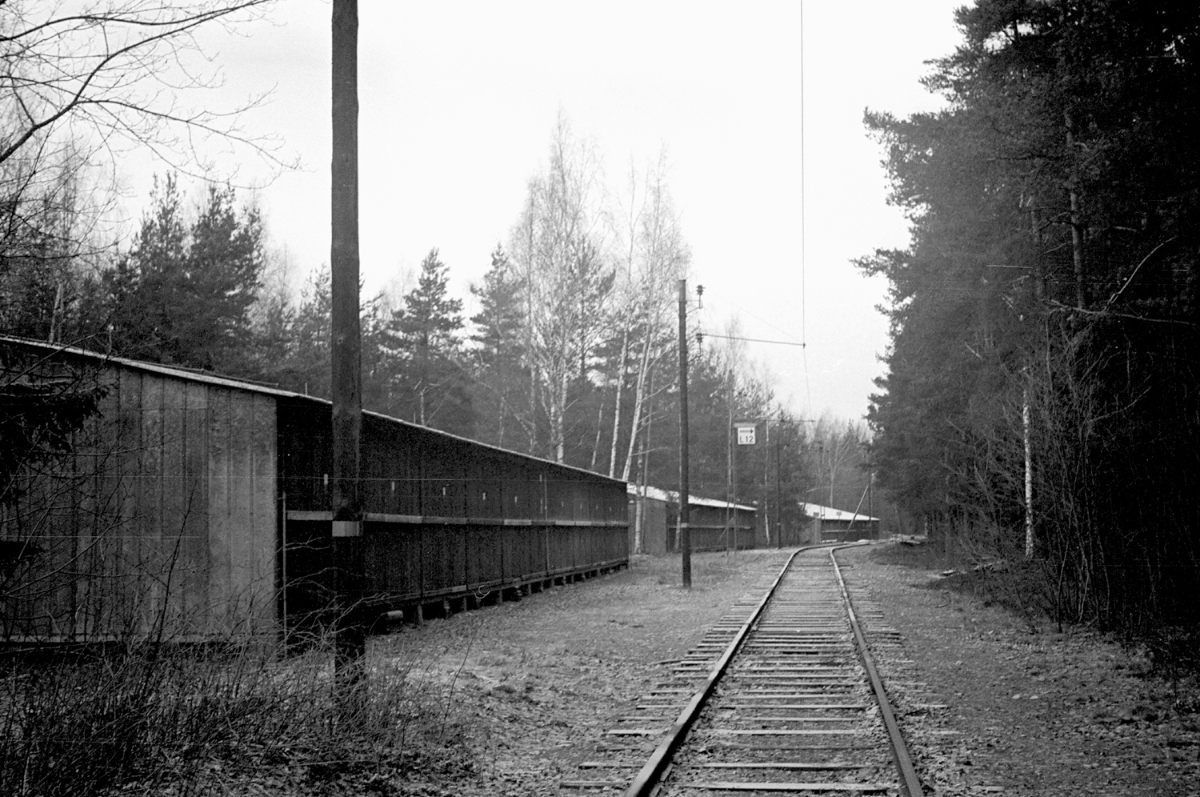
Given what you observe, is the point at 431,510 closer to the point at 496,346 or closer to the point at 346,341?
the point at 346,341

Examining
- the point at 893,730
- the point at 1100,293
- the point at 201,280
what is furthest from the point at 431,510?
the point at 201,280

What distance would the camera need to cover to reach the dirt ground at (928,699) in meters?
7.25

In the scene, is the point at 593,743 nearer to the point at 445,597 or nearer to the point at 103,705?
the point at 103,705

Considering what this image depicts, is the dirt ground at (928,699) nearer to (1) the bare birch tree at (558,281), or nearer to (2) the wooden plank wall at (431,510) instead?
(2) the wooden plank wall at (431,510)

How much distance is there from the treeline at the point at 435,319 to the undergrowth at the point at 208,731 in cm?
291

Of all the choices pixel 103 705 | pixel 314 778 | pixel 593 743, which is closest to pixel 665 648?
pixel 593 743

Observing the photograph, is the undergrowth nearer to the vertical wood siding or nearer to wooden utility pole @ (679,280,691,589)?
the vertical wood siding

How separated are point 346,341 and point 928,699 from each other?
655 cm

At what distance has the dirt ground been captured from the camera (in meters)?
7.25

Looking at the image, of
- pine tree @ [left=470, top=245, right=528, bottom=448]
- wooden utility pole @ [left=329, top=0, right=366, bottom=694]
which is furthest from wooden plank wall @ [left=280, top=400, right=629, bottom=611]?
pine tree @ [left=470, top=245, right=528, bottom=448]

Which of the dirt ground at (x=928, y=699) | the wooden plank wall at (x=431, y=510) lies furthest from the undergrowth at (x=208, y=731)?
the wooden plank wall at (x=431, y=510)

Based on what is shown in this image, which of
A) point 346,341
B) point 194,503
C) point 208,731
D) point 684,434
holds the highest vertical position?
point 346,341

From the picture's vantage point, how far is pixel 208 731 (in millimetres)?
6578

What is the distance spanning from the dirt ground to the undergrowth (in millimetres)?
309
